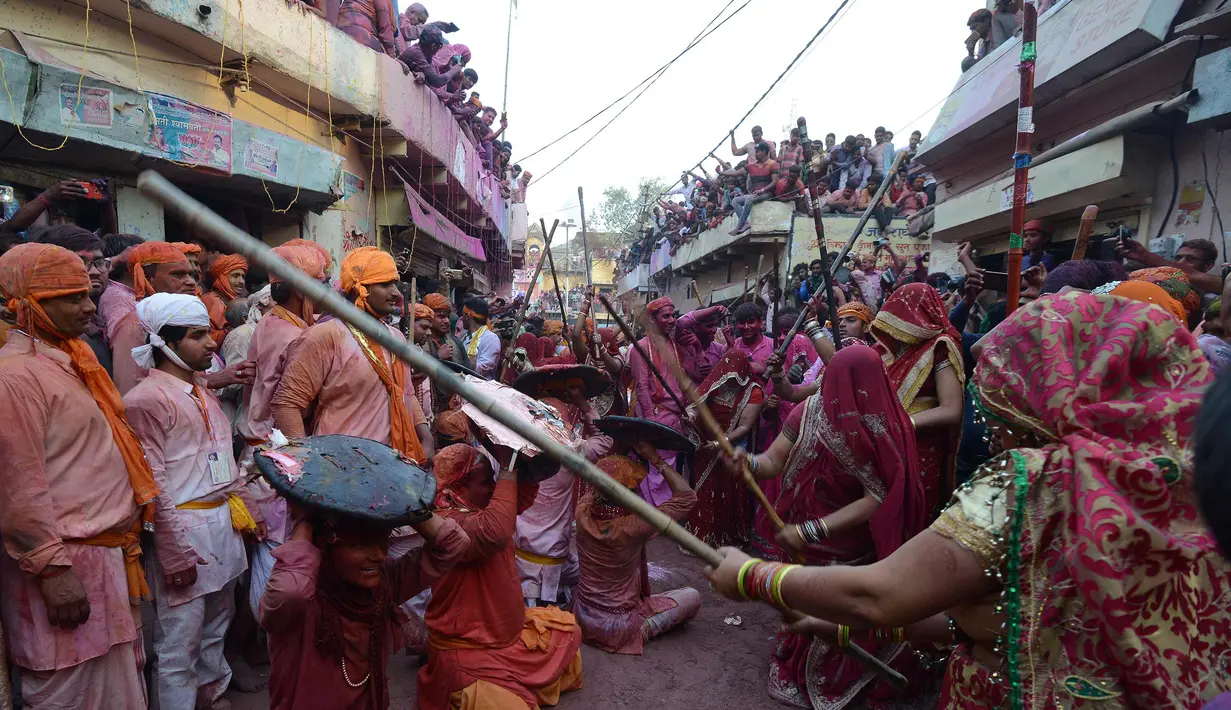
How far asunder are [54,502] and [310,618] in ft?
3.63

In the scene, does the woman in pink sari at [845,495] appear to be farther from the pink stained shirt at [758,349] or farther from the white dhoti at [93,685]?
the pink stained shirt at [758,349]

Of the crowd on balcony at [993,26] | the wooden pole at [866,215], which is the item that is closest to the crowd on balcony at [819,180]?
the crowd on balcony at [993,26]

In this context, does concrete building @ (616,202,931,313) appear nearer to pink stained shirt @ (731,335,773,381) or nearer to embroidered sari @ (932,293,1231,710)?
pink stained shirt @ (731,335,773,381)

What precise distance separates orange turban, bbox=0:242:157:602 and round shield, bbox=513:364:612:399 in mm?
1945

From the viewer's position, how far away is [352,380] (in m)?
3.65

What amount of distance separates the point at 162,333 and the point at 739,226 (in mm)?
18032

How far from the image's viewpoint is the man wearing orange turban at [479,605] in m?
3.05

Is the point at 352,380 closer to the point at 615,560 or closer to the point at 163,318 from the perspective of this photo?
the point at 163,318

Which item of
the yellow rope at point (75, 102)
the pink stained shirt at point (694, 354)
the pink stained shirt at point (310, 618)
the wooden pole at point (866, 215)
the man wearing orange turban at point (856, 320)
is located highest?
the yellow rope at point (75, 102)

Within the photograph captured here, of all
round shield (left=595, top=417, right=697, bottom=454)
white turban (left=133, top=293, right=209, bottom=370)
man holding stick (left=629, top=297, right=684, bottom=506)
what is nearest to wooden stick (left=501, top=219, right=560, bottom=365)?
man holding stick (left=629, top=297, right=684, bottom=506)

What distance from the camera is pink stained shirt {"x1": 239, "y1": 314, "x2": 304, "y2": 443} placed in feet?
12.8

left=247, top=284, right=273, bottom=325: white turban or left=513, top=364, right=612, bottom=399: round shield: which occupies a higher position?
left=247, top=284, right=273, bottom=325: white turban

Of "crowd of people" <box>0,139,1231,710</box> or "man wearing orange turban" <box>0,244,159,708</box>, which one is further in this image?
"man wearing orange turban" <box>0,244,159,708</box>

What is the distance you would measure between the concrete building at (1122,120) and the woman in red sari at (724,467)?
393 centimetres
